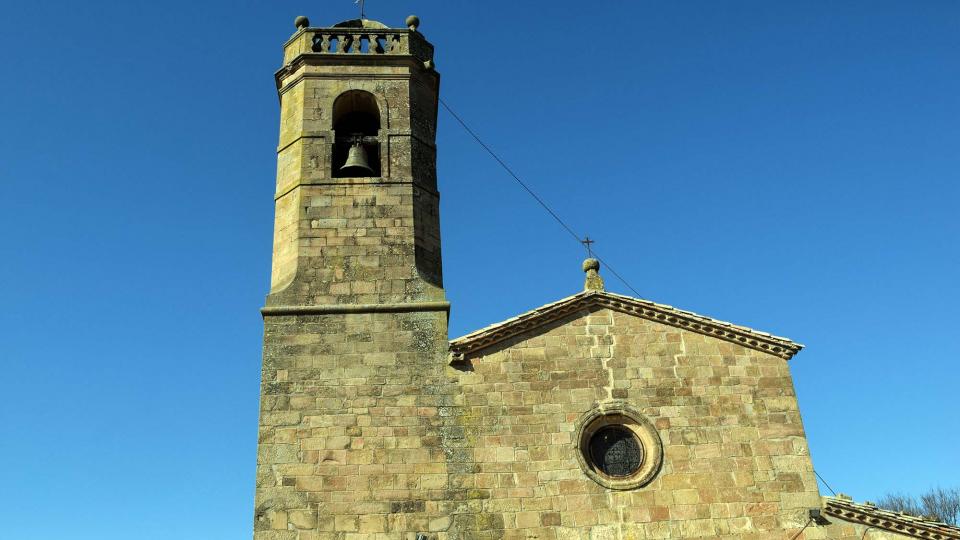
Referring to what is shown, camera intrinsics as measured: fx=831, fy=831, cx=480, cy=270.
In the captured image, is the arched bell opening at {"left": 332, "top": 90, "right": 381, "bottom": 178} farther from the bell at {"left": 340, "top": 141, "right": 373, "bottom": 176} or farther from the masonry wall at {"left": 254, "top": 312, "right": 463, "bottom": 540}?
the masonry wall at {"left": 254, "top": 312, "right": 463, "bottom": 540}

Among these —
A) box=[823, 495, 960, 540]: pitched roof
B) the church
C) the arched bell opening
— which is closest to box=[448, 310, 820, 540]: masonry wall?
the church

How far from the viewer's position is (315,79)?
44.3 ft

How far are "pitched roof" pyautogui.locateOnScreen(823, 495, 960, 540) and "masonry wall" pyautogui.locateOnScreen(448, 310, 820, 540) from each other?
281 millimetres

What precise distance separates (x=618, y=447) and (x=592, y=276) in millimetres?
2595

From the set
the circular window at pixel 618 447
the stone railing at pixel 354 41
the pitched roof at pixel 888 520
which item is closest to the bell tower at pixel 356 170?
the stone railing at pixel 354 41

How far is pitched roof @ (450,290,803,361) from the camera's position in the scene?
11156mm

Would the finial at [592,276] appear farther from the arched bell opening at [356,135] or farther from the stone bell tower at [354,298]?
the arched bell opening at [356,135]

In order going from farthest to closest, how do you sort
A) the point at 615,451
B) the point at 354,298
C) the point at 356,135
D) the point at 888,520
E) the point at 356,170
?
the point at 356,135
the point at 356,170
the point at 354,298
the point at 615,451
the point at 888,520

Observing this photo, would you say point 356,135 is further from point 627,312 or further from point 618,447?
point 618,447

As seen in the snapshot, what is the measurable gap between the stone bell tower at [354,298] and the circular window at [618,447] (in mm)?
1858

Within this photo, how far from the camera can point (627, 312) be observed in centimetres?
1155

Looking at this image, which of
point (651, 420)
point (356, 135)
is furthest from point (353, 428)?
point (356, 135)

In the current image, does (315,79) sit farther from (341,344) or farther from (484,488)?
(484,488)

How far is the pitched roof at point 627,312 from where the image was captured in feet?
36.6
